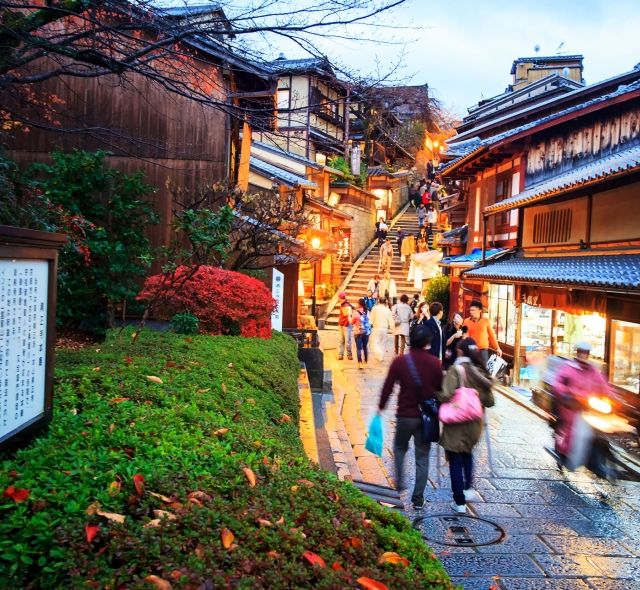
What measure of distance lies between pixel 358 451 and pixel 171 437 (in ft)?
20.2

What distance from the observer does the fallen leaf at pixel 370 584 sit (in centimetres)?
297

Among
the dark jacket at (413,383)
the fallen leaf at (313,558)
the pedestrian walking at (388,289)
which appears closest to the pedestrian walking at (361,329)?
the pedestrian walking at (388,289)

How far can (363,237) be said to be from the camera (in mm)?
45594

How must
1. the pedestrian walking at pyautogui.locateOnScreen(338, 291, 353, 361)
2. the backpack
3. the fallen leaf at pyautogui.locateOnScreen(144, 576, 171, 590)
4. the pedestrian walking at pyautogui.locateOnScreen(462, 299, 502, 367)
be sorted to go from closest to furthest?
1. the fallen leaf at pyautogui.locateOnScreen(144, 576, 171, 590)
2. the pedestrian walking at pyautogui.locateOnScreen(462, 299, 502, 367)
3. the backpack
4. the pedestrian walking at pyautogui.locateOnScreen(338, 291, 353, 361)

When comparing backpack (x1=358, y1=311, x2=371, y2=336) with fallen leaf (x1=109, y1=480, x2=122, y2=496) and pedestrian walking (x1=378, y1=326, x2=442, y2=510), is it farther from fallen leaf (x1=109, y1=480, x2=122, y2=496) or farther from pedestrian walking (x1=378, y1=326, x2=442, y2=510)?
fallen leaf (x1=109, y1=480, x2=122, y2=496)

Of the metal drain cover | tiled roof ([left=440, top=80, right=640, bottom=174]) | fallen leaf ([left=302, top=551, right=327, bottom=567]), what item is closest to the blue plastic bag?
the metal drain cover

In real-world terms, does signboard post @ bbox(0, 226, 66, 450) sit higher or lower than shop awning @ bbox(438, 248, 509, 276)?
lower

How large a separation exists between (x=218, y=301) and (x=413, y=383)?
559 cm

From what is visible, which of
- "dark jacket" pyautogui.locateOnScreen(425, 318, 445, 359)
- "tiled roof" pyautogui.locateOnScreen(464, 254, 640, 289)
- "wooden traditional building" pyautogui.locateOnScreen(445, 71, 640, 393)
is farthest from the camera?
→ "dark jacket" pyautogui.locateOnScreen(425, 318, 445, 359)

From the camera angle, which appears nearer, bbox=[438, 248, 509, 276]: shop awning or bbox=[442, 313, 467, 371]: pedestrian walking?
bbox=[442, 313, 467, 371]: pedestrian walking

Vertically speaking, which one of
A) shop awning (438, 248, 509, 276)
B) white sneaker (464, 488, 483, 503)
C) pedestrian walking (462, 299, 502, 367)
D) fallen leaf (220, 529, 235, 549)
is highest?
shop awning (438, 248, 509, 276)

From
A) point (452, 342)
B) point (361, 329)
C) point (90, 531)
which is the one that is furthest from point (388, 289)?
point (90, 531)

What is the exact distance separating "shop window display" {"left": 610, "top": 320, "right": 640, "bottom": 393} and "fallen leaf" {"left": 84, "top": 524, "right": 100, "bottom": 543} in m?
11.8

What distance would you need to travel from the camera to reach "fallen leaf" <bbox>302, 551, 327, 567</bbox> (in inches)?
120
